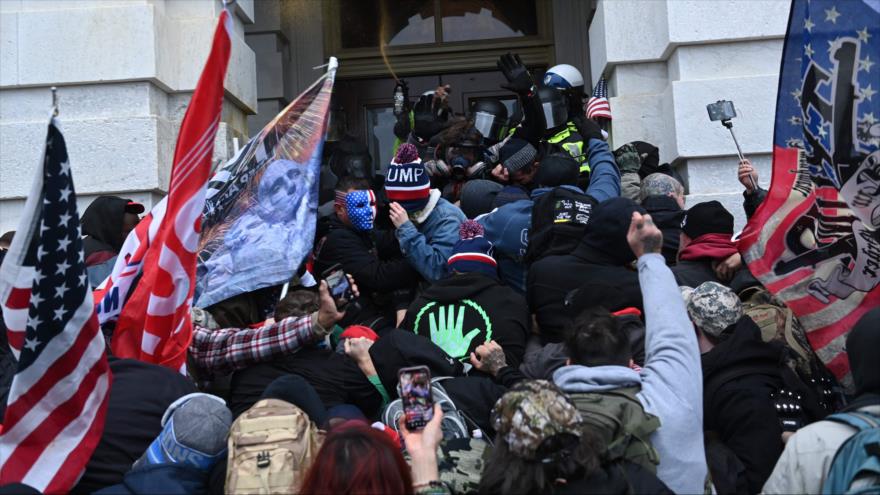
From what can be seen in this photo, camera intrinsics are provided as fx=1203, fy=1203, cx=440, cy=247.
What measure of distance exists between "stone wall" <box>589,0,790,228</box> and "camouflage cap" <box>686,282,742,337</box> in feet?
9.95

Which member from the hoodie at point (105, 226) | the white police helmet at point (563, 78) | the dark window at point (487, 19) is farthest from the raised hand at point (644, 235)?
the dark window at point (487, 19)

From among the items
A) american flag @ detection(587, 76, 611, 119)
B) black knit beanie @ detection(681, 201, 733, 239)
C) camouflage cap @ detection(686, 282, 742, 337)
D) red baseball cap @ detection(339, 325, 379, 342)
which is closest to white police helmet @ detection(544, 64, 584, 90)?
american flag @ detection(587, 76, 611, 119)

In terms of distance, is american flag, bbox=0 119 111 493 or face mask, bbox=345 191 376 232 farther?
face mask, bbox=345 191 376 232

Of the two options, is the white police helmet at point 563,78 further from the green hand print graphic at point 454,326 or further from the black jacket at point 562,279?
the green hand print graphic at point 454,326

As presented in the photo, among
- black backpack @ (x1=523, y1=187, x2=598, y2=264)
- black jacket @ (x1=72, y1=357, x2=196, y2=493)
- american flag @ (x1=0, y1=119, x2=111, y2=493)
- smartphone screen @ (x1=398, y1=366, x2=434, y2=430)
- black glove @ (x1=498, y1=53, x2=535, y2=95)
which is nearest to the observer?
smartphone screen @ (x1=398, y1=366, x2=434, y2=430)

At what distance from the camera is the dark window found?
11.9 m

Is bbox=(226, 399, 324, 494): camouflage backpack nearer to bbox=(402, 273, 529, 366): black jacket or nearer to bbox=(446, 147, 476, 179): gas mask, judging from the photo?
bbox=(402, 273, 529, 366): black jacket

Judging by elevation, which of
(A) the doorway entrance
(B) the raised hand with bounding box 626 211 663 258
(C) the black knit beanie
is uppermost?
(A) the doorway entrance

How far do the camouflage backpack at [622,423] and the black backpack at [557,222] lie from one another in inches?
72.4

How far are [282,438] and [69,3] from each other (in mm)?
5488

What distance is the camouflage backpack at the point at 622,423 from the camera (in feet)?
13.6

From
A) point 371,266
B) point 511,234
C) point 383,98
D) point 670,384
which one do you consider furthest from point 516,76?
point 383,98

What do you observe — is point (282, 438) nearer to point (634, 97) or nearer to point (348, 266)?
point (348, 266)

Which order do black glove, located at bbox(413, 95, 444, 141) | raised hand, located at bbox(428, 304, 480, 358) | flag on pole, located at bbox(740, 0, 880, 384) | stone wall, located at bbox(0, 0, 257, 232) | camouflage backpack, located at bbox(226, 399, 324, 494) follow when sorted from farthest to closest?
black glove, located at bbox(413, 95, 444, 141), stone wall, located at bbox(0, 0, 257, 232), raised hand, located at bbox(428, 304, 480, 358), flag on pole, located at bbox(740, 0, 880, 384), camouflage backpack, located at bbox(226, 399, 324, 494)
